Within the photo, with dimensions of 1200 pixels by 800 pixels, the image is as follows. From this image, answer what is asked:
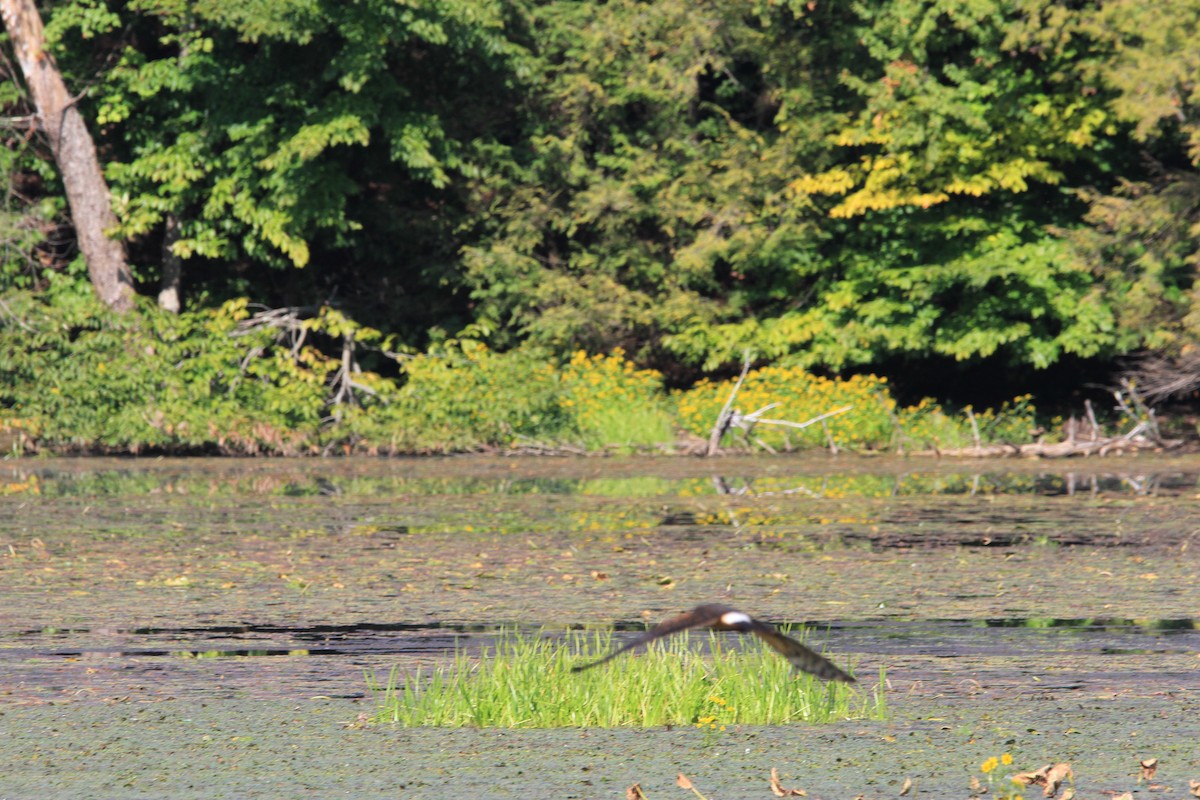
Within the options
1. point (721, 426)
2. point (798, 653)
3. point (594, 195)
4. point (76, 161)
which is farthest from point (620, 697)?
point (76, 161)

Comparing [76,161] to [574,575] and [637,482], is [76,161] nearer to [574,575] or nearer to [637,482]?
[637,482]

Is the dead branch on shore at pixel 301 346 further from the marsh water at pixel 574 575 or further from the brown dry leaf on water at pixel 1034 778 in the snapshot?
the brown dry leaf on water at pixel 1034 778

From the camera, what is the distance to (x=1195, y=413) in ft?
83.7

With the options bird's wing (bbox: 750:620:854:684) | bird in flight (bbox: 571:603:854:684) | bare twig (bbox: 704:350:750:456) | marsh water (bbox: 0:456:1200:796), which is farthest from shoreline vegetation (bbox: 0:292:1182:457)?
bird in flight (bbox: 571:603:854:684)

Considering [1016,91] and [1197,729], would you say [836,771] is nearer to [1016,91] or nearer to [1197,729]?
[1197,729]

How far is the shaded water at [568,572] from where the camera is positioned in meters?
8.37

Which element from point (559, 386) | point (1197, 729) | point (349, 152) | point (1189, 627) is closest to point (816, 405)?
point (559, 386)

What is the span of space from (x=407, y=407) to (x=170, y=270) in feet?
17.2

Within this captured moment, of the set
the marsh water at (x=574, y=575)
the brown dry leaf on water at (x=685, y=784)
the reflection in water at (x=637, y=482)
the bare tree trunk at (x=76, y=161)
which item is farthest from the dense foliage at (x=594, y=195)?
the brown dry leaf on water at (x=685, y=784)

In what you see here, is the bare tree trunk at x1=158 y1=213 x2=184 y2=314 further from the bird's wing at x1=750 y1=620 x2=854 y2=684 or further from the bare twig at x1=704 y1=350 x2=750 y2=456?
the bird's wing at x1=750 y1=620 x2=854 y2=684

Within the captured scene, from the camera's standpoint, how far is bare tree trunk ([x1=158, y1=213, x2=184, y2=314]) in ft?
84.2

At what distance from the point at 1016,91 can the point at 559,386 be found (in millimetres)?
6940

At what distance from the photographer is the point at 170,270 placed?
26.0 m

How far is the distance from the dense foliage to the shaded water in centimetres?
436
